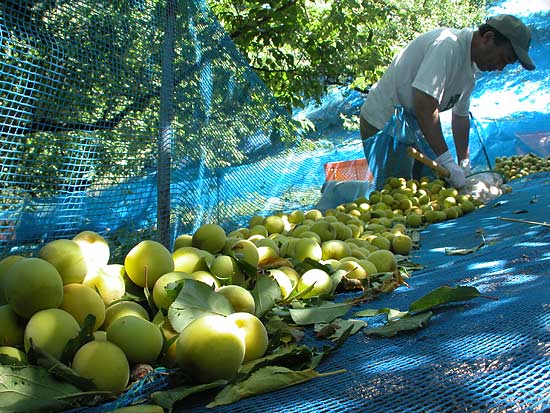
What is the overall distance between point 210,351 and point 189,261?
66 cm

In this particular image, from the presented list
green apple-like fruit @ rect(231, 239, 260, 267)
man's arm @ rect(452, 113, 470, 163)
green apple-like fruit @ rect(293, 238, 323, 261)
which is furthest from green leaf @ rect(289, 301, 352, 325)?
man's arm @ rect(452, 113, 470, 163)

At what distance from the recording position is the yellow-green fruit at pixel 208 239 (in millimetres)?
1933

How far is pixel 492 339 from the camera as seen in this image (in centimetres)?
114

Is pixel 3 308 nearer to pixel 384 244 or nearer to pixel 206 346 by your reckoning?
pixel 206 346

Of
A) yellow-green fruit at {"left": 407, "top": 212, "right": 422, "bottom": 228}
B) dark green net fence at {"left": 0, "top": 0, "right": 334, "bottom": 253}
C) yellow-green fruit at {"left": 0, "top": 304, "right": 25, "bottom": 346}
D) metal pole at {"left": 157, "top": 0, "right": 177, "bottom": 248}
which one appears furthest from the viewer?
yellow-green fruit at {"left": 407, "top": 212, "right": 422, "bottom": 228}

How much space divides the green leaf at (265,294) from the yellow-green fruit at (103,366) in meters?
0.49

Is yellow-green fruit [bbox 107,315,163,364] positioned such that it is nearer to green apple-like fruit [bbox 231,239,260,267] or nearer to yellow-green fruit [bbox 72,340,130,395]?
yellow-green fruit [bbox 72,340,130,395]

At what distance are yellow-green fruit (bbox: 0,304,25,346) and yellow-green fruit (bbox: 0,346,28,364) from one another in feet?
0.27

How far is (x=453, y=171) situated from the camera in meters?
4.78

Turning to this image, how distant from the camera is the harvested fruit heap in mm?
1036

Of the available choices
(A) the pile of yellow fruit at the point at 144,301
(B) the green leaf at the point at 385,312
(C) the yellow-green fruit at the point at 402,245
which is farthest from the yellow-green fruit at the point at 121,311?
(C) the yellow-green fruit at the point at 402,245

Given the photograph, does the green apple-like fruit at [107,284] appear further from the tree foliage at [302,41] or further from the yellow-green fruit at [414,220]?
the tree foliage at [302,41]

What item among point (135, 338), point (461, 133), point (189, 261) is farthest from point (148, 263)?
point (461, 133)

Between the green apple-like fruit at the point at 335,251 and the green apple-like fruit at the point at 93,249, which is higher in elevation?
the green apple-like fruit at the point at 93,249
